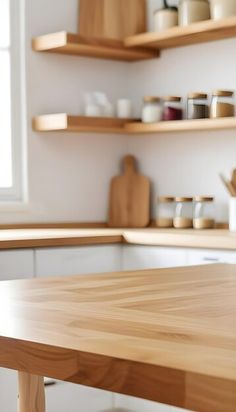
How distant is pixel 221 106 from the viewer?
154 inches

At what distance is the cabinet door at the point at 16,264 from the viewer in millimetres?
3301

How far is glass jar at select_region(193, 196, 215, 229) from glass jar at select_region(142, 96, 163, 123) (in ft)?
1.60

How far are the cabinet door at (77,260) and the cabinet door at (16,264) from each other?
4 cm

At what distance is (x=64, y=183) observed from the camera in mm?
4301

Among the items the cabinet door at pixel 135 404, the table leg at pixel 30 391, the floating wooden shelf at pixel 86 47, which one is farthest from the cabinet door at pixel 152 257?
the table leg at pixel 30 391

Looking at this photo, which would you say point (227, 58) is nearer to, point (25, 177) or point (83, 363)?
point (25, 177)

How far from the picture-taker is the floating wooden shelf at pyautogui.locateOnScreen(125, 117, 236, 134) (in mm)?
3815

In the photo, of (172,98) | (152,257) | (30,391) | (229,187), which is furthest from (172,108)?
(30,391)

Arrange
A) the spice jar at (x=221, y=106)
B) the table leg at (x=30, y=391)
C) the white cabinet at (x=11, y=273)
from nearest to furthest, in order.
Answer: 1. the table leg at (x=30, y=391)
2. the white cabinet at (x=11, y=273)
3. the spice jar at (x=221, y=106)

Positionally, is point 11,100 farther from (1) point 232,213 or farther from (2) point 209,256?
(2) point 209,256

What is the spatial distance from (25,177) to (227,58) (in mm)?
1171

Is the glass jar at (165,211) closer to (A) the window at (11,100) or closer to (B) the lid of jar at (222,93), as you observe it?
(B) the lid of jar at (222,93)

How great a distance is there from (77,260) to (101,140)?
1071 millimetres

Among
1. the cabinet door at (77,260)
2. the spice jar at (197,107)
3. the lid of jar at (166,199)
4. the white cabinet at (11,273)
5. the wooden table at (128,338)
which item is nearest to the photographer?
the wooden table at (128,338)
